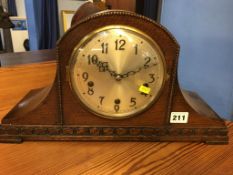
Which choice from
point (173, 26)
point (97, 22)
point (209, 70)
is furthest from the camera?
point (173, 26)

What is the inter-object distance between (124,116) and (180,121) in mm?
155

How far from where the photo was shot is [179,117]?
0.62 meters

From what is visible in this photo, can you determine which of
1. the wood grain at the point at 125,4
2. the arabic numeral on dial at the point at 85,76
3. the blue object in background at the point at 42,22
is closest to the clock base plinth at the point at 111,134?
the arabic numeral on dial at the point at 85,76

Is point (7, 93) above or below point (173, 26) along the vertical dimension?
below

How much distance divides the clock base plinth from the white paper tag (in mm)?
21

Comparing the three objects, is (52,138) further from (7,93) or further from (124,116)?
(7,93)

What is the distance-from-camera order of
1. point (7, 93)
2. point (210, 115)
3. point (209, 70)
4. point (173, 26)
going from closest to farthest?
point (210, 115) → point (7, 93) → point (209, 70) → point (173, 26)

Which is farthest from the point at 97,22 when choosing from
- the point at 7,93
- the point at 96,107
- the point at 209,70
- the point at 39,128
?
the point at 209,70

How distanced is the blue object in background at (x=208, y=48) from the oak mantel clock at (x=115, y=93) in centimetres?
60

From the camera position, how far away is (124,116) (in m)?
0.61

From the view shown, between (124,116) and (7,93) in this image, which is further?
(7,93)

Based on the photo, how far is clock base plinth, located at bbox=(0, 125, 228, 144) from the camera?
0.61m

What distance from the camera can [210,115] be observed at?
651 millimetres

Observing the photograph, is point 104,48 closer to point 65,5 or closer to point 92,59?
point 92,59
